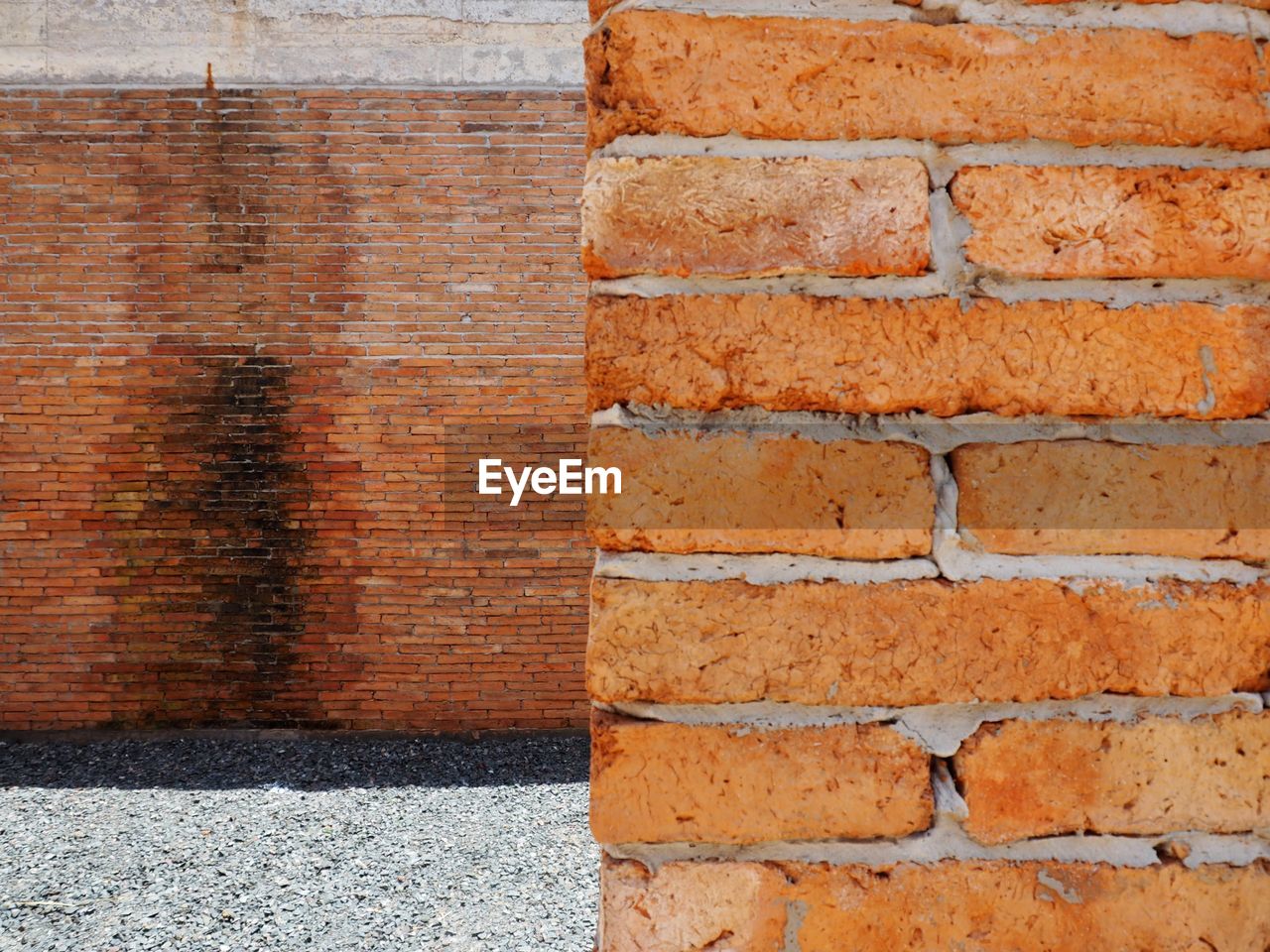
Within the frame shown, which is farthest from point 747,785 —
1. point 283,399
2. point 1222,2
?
point 283,399

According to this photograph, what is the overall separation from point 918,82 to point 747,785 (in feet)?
1.71

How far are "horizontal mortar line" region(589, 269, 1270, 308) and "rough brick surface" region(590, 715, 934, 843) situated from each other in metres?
0.31

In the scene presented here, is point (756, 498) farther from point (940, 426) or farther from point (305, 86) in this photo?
point (305, 86)

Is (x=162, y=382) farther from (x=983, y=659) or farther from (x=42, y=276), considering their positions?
(x=983, y=659)

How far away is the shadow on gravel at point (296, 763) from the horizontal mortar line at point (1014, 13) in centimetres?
512

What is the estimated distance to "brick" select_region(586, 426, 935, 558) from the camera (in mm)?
593

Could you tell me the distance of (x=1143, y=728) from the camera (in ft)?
1.99

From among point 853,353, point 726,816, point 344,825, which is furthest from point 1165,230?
point 344,825

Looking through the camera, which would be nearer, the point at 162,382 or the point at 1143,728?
the point at 1143,728

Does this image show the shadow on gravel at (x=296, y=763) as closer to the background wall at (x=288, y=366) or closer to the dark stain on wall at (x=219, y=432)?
the background wall at (x=288, y=366)

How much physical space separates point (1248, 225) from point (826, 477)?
1.18 ft

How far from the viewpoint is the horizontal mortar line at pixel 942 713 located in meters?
0.60

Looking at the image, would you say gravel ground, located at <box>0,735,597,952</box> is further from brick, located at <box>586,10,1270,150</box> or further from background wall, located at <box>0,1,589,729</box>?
brick, located at <box>586,10,1270,150</box>

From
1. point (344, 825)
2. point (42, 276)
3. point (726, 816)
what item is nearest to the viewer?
point (726, 816)
